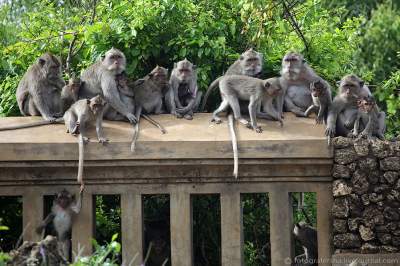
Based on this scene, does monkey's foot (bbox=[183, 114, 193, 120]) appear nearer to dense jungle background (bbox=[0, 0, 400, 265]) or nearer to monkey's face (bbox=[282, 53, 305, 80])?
monkey's face (bbox=[282, 53, 305, 80])

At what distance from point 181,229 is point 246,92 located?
244 cm

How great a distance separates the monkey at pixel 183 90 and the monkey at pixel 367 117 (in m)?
2.85

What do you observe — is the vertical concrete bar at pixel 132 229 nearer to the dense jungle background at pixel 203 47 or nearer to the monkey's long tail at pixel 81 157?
the monkey's long tail at pixel 81 157

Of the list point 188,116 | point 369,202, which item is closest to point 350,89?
point 369,202

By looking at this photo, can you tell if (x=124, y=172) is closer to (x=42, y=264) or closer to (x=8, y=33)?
(x=42, y=264)

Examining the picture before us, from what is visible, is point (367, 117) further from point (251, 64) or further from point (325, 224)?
point (251, 64)

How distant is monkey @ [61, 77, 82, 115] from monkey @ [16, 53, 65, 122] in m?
0.20

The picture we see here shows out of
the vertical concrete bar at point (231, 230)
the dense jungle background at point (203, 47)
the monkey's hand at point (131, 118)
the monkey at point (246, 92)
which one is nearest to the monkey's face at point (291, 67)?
the monkey at point (246, 92)

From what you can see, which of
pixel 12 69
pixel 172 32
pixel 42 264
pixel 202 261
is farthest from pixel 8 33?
pixel 42 264

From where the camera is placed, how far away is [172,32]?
19.0 metres

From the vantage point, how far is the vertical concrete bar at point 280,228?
14.9m

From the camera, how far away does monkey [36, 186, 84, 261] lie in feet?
48.4

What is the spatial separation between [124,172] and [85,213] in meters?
0.90

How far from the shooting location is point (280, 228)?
1488 centimetres
